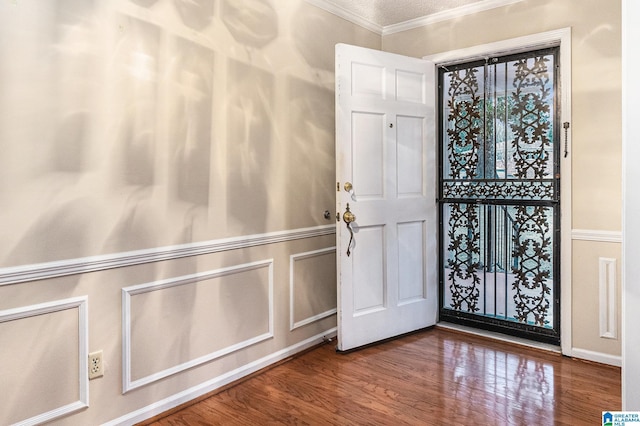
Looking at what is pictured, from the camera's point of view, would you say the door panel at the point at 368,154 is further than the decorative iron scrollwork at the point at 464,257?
No

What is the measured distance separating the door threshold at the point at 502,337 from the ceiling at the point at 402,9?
250 centimetres

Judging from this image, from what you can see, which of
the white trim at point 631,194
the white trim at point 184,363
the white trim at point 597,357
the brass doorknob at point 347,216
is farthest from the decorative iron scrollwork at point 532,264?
the white trim at point 631,194

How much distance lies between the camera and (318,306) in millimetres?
3225

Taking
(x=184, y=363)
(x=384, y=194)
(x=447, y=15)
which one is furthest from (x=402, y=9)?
(x=184, y=363)

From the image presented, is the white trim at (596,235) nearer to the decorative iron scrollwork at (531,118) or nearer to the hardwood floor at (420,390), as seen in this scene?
the decorative iron scrollwork at (531,118)

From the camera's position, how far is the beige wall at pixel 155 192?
175 centimetres

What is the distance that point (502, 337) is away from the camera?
326 centimetres

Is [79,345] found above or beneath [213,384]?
above

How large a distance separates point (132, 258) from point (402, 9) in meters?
2.75

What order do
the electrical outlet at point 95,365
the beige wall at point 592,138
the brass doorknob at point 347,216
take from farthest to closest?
the brass doorknob at point 347,216
the beige wall at point 592,138
the electrical outlet at point 95,365

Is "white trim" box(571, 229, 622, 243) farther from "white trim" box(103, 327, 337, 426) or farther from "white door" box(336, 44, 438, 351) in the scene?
"white trim" box(103, 327, 337, 426)

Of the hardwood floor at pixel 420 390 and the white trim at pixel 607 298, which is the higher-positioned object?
the white trim at pixel 607 298

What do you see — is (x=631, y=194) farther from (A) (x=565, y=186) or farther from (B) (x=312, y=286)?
(B) (x=312, y=286)

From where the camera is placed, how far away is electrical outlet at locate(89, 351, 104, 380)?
194 centimetres
